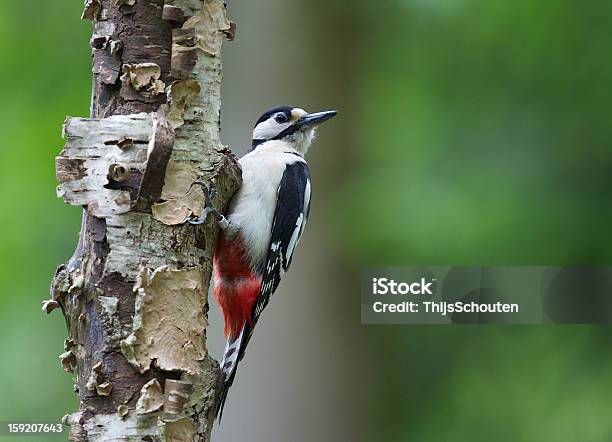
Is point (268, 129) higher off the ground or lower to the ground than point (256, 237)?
higher

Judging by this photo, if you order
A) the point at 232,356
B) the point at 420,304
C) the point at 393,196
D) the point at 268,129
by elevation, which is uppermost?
the point at 268,129

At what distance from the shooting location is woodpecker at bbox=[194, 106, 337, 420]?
3.40m

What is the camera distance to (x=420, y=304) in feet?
18.7

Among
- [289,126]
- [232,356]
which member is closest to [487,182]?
[289,126]

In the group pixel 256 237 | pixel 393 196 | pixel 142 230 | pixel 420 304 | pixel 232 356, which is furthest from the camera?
pixel 420 304

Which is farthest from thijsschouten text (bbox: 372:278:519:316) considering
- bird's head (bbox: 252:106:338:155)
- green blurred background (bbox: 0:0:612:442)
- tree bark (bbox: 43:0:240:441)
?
tree bark (bbox: 43:0:240:441)

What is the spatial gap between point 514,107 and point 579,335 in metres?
1.64

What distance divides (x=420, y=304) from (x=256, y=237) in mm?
2433

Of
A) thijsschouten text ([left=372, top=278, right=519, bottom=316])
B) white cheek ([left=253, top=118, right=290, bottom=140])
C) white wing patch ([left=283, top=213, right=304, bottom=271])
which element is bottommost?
thijsschouten text ([left=372, top=278, right=519, bottom=316])

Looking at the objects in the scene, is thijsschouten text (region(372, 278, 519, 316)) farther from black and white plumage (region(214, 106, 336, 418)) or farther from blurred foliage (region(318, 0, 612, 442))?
black and white plumage (region(214, 106, 336, 418))

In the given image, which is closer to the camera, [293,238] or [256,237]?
[256,237]

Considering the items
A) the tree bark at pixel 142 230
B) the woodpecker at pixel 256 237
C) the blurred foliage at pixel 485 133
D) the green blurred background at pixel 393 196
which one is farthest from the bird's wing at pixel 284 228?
the blurred foliage at pixel 485 133

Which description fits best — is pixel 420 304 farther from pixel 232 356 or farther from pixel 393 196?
pixel 232 356

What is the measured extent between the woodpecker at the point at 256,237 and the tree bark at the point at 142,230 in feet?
1.79
